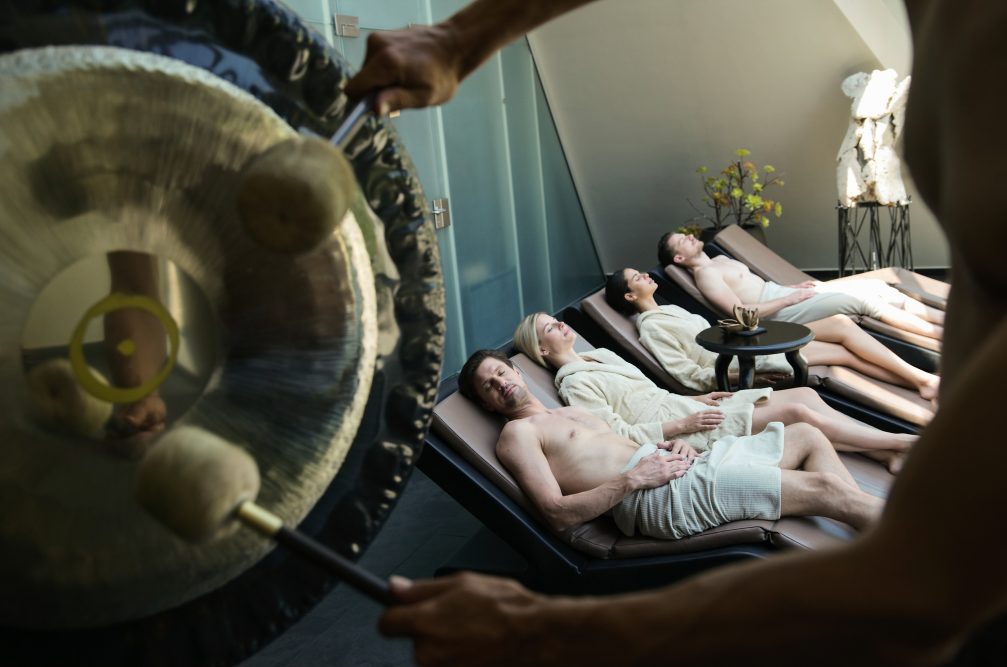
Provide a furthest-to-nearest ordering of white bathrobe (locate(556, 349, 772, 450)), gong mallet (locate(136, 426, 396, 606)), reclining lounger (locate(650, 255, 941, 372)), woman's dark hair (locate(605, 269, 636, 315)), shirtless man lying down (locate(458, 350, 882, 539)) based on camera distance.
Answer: woman's dark hair (locate(605, 269, 636, 315)) → reclining lounger (locate(650, 255, 941, 372)) → white bathrobe (locate(556, 349, 772, 450)) → shirtless man lying down (locate(458, 350, 882, 539)) → gong mallet (locate(136, 426, 396, 606))

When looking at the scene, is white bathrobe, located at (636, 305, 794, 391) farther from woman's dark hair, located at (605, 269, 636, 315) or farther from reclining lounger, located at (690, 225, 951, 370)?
reclining lounger, located at (690, 225, 951, 370)

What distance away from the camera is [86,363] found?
29.0 inches

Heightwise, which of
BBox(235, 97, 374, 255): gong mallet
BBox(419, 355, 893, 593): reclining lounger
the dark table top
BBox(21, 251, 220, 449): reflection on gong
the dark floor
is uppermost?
BBox(235, 97, 374, 255): gong mallet

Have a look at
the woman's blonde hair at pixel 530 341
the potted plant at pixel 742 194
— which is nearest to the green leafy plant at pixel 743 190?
the potted plant at pixel 742 194

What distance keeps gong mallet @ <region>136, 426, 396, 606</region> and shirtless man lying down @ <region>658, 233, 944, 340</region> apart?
3972 mm

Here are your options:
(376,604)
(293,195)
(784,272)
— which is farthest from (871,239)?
(293,195)

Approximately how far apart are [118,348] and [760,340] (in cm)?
313

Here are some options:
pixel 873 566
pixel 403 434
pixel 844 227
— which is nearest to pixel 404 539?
pixel 403 434

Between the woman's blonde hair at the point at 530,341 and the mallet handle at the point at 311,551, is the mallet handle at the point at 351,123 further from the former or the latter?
the woman's blonde hair at the point at 530,341

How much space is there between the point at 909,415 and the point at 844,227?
3.03 metres

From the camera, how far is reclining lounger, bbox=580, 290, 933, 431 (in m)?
3.35

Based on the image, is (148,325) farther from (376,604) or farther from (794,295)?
(794,295)

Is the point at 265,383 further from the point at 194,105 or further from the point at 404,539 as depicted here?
the point at 404,539

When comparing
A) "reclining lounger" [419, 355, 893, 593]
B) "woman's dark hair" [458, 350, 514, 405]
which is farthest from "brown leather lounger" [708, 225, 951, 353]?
"reclining lounger" [419, 355, 893, 593]
